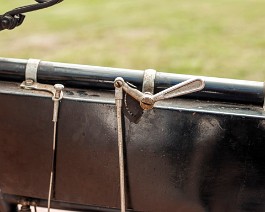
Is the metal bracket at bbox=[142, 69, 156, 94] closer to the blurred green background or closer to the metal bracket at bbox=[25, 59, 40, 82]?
the metal bracket at bbox=[25, 59, 40, 82]

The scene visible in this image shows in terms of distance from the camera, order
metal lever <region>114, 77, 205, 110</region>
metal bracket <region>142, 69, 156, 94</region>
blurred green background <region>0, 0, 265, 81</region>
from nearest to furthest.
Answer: metal lever <region>114, 77, 205, 110</region>, metal bracket <region>142, 69, 156, 94</region>, blurred green background <region>0, 0, 265, 81</region>

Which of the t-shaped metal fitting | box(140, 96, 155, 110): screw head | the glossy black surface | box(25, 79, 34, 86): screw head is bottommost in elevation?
the glossy black surface

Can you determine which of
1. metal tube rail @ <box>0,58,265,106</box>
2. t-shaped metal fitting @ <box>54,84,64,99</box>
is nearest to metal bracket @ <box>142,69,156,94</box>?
metal tube rail @ <box>0,58,265,106</box>

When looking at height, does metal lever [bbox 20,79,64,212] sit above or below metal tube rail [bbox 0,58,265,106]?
below

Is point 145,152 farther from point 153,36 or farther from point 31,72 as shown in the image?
point 153,36

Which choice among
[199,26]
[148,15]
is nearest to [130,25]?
[148,15]

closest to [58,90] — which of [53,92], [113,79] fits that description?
[53,92]

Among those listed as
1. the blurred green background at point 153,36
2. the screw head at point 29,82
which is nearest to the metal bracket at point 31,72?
the screw head at point 29,82
